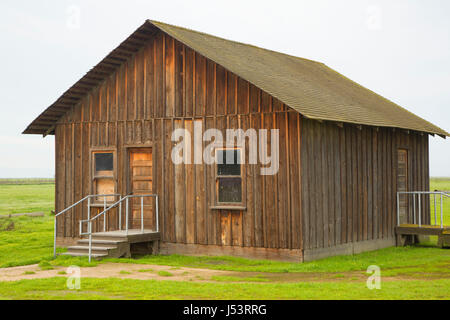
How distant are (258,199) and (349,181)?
118 inches

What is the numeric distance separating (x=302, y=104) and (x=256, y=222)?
10.0ft

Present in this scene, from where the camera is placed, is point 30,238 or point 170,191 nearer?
point 170,191

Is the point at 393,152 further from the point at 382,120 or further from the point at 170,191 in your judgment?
the point at 170,191

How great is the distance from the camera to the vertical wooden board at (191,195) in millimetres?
Result: 16844

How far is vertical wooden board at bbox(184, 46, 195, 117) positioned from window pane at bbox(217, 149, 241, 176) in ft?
4.77

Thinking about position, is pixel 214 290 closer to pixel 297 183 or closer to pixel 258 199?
pixel 297 183

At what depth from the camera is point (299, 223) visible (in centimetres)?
1522

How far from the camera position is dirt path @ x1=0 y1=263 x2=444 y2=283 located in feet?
42.0

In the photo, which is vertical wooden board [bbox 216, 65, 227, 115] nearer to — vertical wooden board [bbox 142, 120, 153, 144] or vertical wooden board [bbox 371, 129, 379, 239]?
vertical wooden board [bbox 142, 120, 153, 144]

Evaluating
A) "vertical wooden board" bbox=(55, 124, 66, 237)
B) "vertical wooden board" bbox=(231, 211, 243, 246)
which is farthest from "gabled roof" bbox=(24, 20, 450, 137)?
"vertical wooden board" bbox=(231, 211, 243, 246)

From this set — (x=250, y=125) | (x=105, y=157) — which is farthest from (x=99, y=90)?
(x=250, y=125)

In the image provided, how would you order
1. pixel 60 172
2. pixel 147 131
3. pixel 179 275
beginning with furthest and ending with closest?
pixel 60 172, pixel 147 131, pixel 179 275

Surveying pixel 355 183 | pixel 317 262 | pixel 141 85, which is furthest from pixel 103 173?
pixel 355 183

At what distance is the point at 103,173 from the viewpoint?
18625mm
